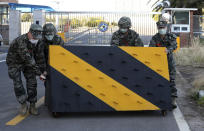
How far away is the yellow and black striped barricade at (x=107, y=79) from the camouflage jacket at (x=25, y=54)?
0.33 meters

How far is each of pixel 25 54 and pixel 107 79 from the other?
4.71ft

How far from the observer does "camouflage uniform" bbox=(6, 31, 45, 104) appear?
7219 millimetres

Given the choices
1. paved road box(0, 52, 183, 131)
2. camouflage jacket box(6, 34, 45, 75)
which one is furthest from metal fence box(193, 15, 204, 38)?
camouflage jacket box(6, 34, 45, 75)

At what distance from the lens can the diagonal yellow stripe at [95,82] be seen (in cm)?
722

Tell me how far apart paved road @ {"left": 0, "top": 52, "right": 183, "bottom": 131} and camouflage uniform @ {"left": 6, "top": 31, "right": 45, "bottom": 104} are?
50cm

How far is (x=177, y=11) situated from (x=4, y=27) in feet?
43.9

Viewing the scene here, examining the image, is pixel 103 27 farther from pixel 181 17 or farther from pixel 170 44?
pixel 170 44

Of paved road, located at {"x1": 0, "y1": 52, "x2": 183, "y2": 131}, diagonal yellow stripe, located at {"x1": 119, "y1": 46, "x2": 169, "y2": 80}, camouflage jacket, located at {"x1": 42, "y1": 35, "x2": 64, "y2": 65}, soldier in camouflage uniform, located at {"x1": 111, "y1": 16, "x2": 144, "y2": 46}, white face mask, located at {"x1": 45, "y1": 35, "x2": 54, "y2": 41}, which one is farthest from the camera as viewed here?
soldier in camouflage uniform, located at {"x1": 111, "y1": 16, "x2": 144, "y2": 46}

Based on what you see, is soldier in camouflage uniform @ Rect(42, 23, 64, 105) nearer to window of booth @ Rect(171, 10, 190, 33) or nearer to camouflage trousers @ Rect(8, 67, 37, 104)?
camouflage trousers @ Rect(8, 67, 37, 104)

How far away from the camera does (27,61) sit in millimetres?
7262

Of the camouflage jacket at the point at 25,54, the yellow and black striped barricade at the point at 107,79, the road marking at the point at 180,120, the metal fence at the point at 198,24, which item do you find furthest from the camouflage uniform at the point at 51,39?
the metal fence at the point at 198,24

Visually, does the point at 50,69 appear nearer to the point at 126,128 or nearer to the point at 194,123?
the point at 126,128

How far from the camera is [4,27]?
31.7m

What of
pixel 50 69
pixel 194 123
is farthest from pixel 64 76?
pixel 194 123
